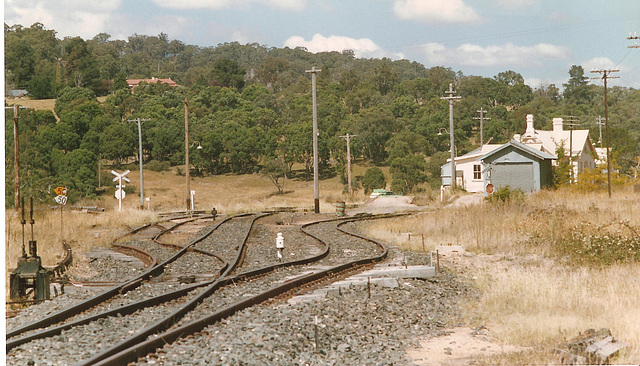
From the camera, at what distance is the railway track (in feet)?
24.3


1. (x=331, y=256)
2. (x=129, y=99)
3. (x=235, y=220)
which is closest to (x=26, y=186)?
(x=235, y=220)

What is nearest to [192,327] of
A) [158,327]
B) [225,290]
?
[158,327]

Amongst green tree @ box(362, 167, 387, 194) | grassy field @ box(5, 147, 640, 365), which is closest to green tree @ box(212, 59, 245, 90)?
green tree @ box(362, 167, 387, 194)

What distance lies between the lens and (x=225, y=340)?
768cm

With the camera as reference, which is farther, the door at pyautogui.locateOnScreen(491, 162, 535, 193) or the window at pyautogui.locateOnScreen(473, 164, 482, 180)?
the window at pyautogui.locateOnScreen(473, 164, 482, 180)

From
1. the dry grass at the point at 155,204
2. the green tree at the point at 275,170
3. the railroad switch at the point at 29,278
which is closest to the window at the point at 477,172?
the dry grass at the point at 155,204

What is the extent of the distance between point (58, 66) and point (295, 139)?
6416 centimetres

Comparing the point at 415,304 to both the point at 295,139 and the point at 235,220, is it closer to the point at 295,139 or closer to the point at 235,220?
the point at 235,220

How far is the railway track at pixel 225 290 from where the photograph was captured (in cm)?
741

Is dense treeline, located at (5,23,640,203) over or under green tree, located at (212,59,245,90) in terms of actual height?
under

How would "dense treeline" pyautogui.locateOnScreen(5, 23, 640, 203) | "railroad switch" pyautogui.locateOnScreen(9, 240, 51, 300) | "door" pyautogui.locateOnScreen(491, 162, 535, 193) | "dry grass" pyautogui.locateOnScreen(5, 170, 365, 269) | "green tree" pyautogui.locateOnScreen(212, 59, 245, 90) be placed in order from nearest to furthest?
"railroad switch" pyautogui.locateOnScreen(9, 240, 51, 300), "dry grass" pyautogui.locateOnScreen(5, 170, 365, 269), "door" pyautogui.locateOnScreen(491, 162, 535, 193), "dense treeline" pyautogui.locateOnScreen(5, 23, 640, 203), "green tree" pyautogui.locateOnScreen(212, 59, 245, 90)

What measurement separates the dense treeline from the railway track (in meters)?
34.4

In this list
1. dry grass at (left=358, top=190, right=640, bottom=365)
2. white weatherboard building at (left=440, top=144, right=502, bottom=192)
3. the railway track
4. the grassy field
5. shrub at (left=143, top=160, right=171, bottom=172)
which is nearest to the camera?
the railway track

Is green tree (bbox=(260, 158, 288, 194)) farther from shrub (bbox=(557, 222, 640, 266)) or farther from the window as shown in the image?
shrub (bbox=(557, 222, 640, 266))
